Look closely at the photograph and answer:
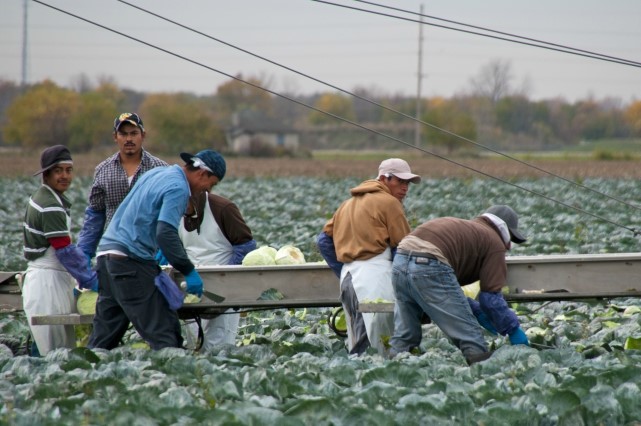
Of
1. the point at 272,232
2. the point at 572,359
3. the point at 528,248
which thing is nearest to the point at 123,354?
the point at 572,359

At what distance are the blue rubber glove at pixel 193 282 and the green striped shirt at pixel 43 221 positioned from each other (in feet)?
2.96

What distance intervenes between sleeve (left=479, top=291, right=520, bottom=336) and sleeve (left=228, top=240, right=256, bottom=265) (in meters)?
1.85

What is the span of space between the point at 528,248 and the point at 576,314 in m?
5.95

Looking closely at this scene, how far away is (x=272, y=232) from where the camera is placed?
55.4ft

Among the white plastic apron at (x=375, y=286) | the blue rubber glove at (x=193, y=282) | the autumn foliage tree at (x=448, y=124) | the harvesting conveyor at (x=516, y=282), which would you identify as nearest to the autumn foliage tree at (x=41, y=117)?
the autumn foliage tree at (x=448, y=124)

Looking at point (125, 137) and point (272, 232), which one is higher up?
point (125, 137)

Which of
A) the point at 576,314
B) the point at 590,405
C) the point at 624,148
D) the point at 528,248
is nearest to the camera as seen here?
the point at 590,405

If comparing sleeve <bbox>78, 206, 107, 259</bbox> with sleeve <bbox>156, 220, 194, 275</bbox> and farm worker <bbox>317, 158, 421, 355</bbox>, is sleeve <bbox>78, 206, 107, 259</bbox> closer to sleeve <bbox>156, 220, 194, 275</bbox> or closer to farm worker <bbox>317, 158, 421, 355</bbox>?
sleeve <bbox>156, 220, 194, 275</bbox>

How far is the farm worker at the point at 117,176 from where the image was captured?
692cm

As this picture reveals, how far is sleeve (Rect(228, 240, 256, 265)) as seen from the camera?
286 inches

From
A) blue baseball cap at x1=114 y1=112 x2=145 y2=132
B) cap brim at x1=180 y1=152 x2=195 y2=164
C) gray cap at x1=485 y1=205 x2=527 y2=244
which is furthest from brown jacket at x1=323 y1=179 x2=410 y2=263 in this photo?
blue baseball cap at x1=114 y1=112 x2=145 y2=132

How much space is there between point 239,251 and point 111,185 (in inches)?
39.0

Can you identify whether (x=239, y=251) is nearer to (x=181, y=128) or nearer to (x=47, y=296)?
(x=47, y=296)

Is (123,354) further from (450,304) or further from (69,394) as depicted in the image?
(450,304)
